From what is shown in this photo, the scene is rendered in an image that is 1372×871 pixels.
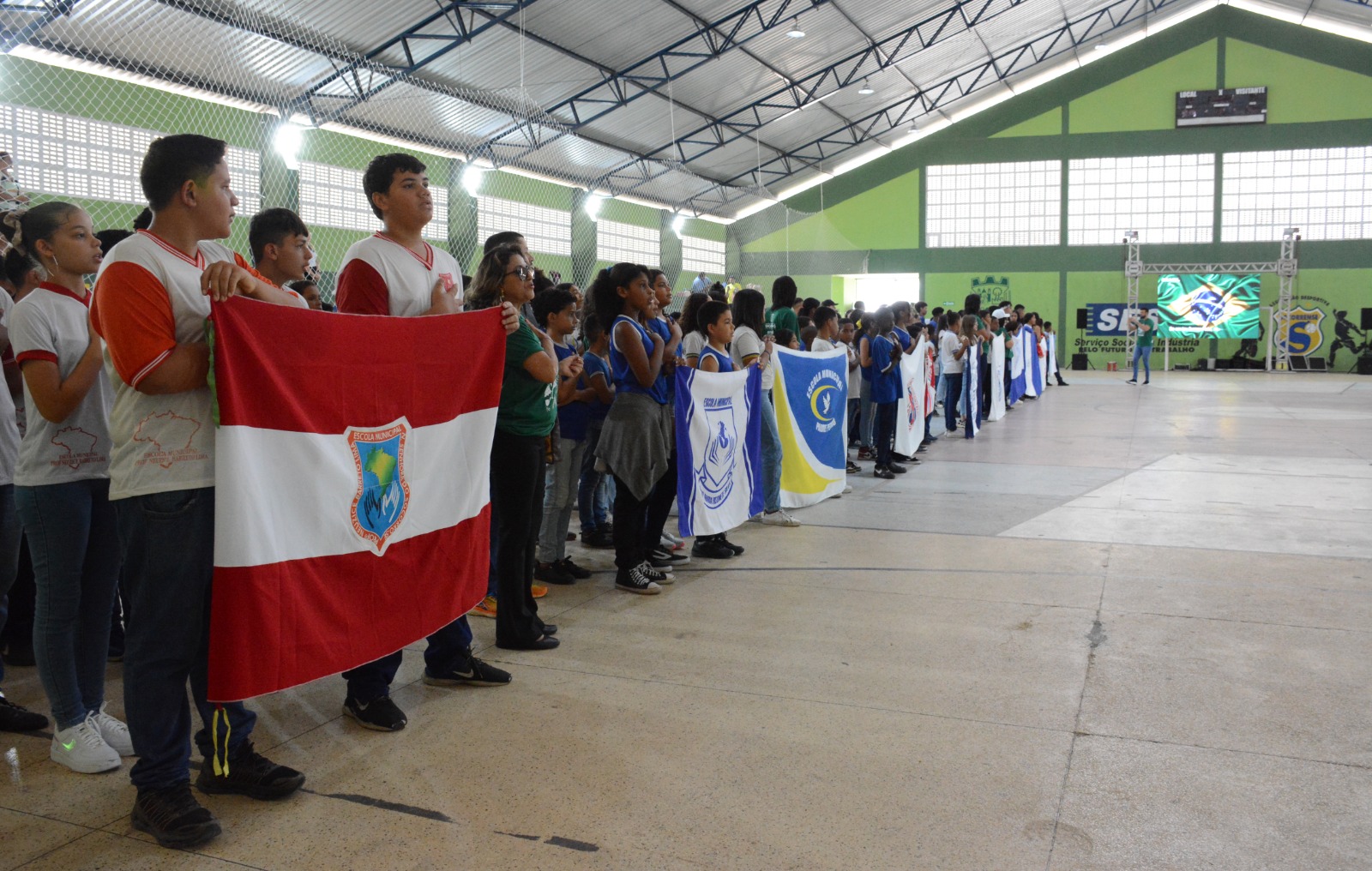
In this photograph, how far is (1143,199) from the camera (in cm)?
2958

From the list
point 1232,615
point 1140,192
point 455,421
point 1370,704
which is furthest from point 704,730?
point 1140,192

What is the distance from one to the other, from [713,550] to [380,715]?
9.18ft

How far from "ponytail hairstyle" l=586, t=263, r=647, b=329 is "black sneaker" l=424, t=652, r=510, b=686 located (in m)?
2.04

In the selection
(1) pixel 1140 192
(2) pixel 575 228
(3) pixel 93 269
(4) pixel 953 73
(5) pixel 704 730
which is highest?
(4) pixel 953 73

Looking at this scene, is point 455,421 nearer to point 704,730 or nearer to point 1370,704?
point 704,730

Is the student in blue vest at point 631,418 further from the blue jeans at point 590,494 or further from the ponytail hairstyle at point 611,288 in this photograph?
the blue jeans at point 590,494

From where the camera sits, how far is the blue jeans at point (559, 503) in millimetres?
5207

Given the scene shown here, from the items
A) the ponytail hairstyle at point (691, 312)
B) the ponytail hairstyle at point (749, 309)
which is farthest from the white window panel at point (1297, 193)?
the ponytail hairstyle at point (691, 312)

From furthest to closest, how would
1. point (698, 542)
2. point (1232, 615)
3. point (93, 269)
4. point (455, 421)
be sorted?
1. point (698, 542)
2. point (1232, 615)
3. point (455, 421)
4. point (93, 269)

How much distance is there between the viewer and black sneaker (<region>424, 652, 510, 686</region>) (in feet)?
11.7

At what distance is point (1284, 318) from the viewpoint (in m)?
26.7

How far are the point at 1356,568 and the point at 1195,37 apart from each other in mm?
29141

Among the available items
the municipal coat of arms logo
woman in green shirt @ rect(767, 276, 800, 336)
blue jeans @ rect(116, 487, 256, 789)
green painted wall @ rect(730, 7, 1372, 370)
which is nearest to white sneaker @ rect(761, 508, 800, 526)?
woman in green shirt @ rect(767, 276, 800, 336)

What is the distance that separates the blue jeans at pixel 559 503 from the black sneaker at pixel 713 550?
814 mm
